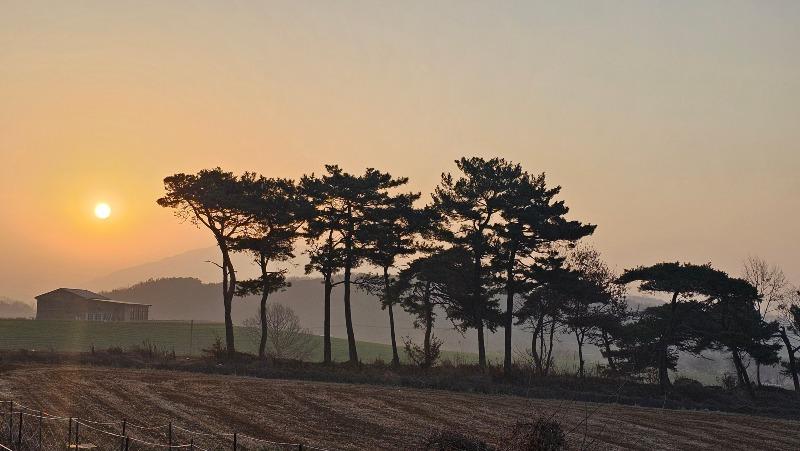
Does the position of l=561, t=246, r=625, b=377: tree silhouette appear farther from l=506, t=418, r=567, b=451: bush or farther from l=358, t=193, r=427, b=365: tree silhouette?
l=506, t=418, r=567, b=451: bush

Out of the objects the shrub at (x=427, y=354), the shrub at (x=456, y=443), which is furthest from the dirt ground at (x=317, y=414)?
the shrub at (x=427, y=354)

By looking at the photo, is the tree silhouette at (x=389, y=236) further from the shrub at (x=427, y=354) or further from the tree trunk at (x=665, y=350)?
the tree trunk at (x=665, y=350)

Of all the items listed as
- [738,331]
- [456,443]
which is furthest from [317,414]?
[738,331]

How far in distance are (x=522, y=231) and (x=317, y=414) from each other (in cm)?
2832

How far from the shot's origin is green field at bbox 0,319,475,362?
→ 10143cm

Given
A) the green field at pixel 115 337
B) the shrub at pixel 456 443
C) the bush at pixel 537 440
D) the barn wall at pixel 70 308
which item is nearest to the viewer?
the bush at pixel 537 440

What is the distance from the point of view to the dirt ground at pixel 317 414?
3266 cm

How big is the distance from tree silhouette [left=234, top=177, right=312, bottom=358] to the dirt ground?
53.5ft

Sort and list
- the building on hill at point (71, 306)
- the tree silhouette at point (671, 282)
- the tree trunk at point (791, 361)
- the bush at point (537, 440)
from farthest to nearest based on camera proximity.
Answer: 1. the building on hill at point (71, 306)
2. the tree trunk at point (791, 361)
3. the tree silhouette at point (671, 282)
4. the bush at point (537, 440)

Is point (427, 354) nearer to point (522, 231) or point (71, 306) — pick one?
point (522, 231)

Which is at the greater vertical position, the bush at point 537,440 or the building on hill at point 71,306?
the building on hill at point 71,306

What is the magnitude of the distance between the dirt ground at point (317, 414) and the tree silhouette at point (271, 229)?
1632 cm

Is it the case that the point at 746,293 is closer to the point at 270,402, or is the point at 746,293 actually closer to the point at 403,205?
the point at 403,205

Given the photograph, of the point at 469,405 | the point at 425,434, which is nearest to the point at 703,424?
the point at 469,405
